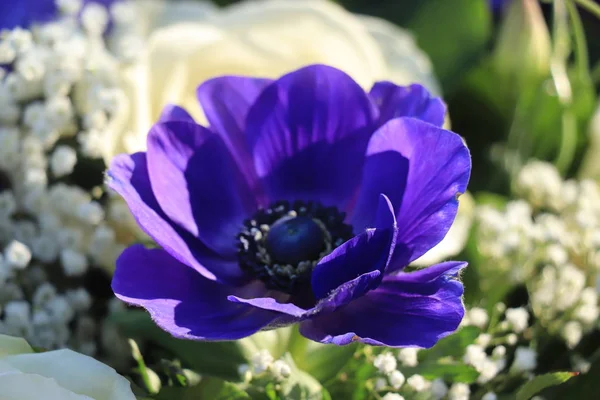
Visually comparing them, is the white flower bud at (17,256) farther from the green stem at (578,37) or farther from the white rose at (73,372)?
the green stem at (578,37)

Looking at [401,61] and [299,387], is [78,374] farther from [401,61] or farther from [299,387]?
[401,61]

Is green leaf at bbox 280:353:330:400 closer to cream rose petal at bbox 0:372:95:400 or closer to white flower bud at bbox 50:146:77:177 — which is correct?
cream rose petal at bbox 0:372:95:400

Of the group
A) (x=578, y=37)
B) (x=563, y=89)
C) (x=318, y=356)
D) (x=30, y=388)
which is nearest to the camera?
(x=30, y=388)

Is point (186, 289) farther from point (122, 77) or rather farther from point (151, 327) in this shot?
point (122, 77)

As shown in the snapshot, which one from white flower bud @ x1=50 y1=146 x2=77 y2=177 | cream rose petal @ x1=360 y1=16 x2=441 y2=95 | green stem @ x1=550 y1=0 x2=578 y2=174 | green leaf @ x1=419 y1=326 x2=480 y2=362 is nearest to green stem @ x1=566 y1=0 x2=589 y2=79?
green stem @ x1=550 y1=0 x2=578 y2=174

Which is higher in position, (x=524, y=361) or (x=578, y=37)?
(x=578, y=37)

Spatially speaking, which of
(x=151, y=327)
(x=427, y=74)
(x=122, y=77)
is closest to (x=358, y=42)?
(x=427, y=74)

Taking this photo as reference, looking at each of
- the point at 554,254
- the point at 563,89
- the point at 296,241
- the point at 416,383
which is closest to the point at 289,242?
the point at 296,241
